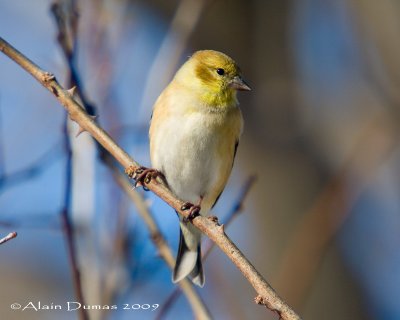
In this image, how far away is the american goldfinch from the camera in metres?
3.79

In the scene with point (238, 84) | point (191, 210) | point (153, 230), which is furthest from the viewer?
point (238, 84)

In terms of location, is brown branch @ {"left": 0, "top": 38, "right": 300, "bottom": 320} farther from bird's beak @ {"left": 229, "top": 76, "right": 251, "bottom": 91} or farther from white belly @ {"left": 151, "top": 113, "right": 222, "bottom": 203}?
bird's beak @ {"left": 229, "top": 76, "right": 251, "bottom": 91}

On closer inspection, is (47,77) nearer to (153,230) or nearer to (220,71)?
(153,230)

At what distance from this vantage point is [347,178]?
4375 millimetres

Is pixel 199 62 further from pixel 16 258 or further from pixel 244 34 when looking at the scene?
pixel 16 258

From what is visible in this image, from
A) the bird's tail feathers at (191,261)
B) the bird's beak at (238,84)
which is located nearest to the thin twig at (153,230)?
the bird's tail feathers at (191,261)

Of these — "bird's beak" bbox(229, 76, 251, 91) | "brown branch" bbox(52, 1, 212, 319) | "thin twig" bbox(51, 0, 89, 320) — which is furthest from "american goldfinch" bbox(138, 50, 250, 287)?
"thin twig" bbox(51, 0, 89, 320)

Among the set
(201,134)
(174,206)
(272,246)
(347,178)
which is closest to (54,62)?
(201,134)

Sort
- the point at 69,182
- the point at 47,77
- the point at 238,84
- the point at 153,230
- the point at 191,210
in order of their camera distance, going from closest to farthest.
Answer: the point at 69,182 → the point at 47,77 → the point at 153,230 → the point at 191,210 → the point at 238,84

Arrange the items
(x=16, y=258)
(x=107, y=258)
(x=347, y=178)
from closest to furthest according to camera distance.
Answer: (x=107, y=258), (x=347, y=178), (x=16, y=258)

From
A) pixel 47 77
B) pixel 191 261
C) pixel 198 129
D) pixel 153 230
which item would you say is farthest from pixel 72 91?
pixel 191 261

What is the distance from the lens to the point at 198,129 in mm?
3768

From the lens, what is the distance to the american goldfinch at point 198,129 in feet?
12.5

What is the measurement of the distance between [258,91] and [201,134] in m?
2.82
